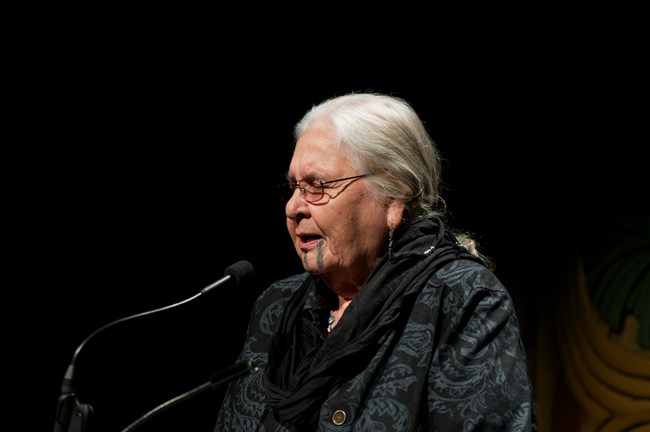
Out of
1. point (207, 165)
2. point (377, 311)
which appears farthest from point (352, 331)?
point (207, 165)

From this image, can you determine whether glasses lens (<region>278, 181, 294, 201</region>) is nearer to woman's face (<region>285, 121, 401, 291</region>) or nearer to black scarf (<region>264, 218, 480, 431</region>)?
woman's face (<region>285, 121, 401, 291</region>)

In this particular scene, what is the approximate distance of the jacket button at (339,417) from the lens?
1626 millimetres

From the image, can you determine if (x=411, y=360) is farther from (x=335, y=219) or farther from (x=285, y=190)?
(x=285, y=190)

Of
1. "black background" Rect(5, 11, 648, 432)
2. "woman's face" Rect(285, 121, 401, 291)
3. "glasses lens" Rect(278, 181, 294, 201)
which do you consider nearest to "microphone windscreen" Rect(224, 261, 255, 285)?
"woman's face" Rect(285, 121, 401, 291)

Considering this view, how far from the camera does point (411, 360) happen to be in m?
1.64

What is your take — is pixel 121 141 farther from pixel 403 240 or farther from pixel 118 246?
pixel 403 240

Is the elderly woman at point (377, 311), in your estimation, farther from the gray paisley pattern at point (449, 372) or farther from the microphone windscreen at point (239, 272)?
the microphone windscreen at point (239, 272)

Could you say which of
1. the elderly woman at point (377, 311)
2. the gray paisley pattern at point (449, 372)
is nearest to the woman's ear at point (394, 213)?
the elderly woman at point (377, 311)

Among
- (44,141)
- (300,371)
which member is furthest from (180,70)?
(300,371)

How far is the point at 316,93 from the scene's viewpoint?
9.89ft

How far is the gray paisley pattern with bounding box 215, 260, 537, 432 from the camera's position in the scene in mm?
1560

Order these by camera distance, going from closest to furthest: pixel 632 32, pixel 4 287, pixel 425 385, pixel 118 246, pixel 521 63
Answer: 1. pixel 425 385
2. pixel 4 287
3. pixel 118 246
4. pixel 632 32
5. pixel 521 63

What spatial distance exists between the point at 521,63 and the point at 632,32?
414mm

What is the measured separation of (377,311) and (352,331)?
7cm
